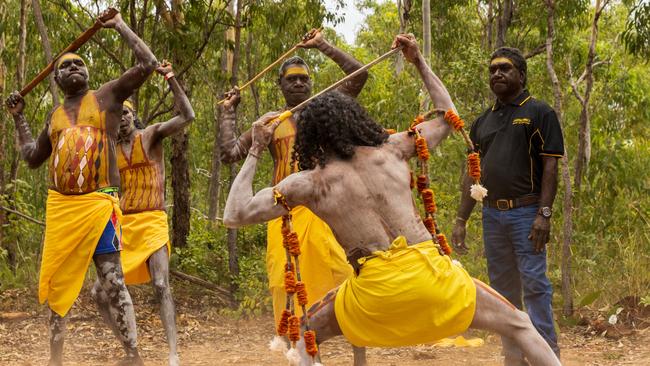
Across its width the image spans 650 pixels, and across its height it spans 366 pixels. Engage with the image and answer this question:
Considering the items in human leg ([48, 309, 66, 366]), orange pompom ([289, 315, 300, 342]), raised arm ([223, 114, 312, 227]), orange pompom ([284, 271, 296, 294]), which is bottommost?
human leg ([48, 309, 66, 366])

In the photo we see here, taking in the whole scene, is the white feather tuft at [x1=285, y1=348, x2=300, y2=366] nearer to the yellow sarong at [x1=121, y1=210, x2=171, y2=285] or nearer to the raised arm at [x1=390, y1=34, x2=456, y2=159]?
the raised arm at [x1=390, y1=34, x2=456, y2=159]

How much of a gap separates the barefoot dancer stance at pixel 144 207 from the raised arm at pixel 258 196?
2.33m

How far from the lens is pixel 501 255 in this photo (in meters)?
5.34

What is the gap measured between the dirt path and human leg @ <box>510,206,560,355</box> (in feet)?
4.76

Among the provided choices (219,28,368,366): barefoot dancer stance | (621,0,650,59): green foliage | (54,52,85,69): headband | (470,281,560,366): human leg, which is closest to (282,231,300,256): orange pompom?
(470,281,560,366): human leg

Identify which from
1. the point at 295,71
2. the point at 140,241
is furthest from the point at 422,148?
the point at 140,241

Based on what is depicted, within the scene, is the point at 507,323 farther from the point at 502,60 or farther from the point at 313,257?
the point at 502,60

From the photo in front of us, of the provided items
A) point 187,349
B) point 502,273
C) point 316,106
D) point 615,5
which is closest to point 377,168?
point 316,106

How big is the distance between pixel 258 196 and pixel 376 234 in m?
0.53

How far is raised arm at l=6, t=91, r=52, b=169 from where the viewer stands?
560cm

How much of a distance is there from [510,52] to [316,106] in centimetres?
192

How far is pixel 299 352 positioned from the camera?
3.96m

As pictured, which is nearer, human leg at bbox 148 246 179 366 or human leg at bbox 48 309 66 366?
human leg at bbox 48 309 66 366

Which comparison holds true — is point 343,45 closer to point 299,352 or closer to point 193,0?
point 193,0
